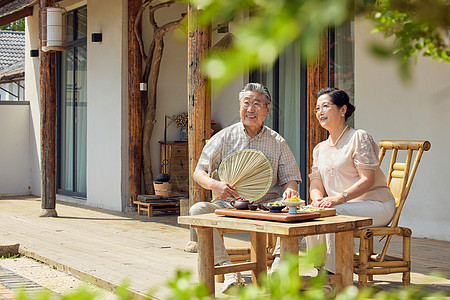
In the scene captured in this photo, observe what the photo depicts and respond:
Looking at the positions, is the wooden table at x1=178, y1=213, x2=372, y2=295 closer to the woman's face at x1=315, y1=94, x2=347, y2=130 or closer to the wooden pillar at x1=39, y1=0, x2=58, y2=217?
the woman's face at x1=315, y1=94, x2=347, y2=130

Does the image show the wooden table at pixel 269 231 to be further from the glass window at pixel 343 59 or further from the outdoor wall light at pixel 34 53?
the outdoor wall light at pixel 34 53

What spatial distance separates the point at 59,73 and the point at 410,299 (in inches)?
401

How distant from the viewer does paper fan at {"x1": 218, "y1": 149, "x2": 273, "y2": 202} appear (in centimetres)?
399

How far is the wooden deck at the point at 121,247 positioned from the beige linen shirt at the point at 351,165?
1.85ft

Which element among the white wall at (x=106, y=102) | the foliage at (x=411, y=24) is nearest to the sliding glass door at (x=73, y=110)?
the white wall at (x=106, y=102)

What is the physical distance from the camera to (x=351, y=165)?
3.79 m

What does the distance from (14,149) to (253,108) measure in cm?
812

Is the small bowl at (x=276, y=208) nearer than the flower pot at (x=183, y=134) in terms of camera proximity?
Yes

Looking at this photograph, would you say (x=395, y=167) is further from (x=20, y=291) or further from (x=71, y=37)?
(x=71, y=37)

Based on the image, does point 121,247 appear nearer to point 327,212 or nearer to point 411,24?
point 327,212

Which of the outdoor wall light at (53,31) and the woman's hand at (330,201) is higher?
the outdoor wall light at (53,31)

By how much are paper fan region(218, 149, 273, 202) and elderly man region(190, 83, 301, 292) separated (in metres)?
0.07

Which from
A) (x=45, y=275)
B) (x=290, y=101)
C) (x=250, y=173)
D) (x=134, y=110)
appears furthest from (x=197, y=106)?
(x=134, y=110)

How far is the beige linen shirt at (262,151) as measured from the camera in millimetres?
4090
